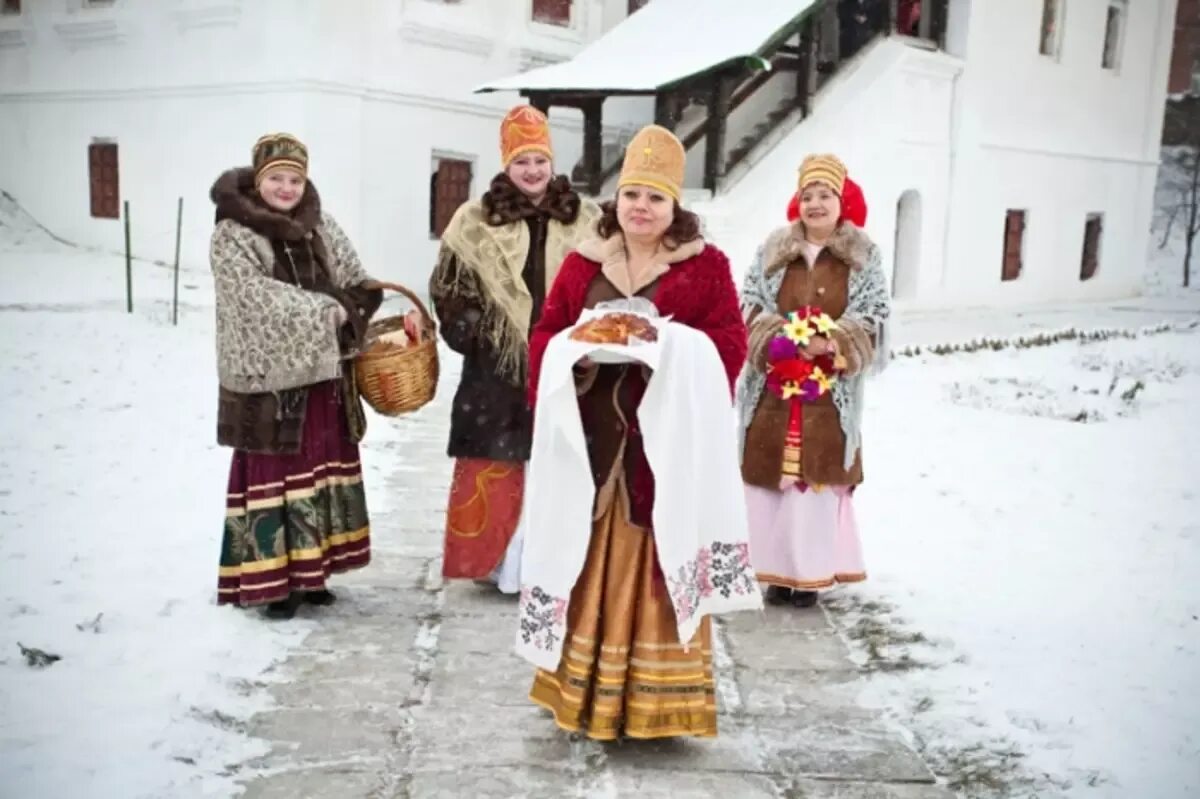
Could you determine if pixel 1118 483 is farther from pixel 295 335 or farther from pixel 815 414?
pixel 295 335

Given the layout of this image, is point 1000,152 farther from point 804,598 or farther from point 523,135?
point 523,135

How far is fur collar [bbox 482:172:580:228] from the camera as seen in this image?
431cm

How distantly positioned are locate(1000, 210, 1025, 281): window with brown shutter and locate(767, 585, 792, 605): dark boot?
46.0 ft

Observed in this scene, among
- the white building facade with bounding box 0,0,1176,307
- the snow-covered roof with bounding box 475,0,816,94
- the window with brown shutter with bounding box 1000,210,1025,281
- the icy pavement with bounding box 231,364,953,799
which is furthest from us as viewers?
the window with brown shutter with bounding box 1000,210,1025,281

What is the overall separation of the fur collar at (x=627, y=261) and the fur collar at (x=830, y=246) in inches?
52.4

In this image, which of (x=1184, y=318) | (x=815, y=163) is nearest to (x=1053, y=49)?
(x=1184, y=318)

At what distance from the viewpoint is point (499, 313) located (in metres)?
4.34

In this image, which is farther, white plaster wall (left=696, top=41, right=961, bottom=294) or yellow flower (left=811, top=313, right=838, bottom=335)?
white plaster wall (left=696, top=41, right=961, bottom=294)

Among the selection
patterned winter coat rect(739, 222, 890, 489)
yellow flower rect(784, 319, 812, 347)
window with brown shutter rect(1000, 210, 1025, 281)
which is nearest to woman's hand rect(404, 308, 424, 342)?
patterned winter coat rect(739, 222, 890, 489)

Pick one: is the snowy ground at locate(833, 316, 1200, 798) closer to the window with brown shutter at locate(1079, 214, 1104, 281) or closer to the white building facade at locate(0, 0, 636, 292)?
the white building facade at locate(0, 0, 636, 292)

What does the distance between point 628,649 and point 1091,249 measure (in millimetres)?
19116

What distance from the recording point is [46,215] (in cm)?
1499

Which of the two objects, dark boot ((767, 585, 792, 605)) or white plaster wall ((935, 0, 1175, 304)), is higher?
white plaster wall ((935, 0, 1175, 304))

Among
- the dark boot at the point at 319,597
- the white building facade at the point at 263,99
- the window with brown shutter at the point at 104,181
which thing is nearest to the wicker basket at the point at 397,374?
the dark boot at the point at 319,597
